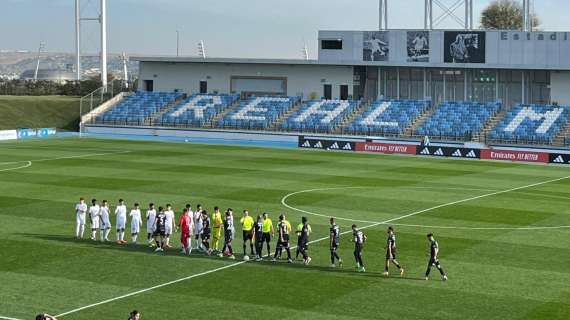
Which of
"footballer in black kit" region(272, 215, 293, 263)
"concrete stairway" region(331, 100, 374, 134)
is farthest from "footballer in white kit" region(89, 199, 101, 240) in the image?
"concrete stairway" region(331, 100, 374, 134)

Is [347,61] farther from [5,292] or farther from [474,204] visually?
[5,292]

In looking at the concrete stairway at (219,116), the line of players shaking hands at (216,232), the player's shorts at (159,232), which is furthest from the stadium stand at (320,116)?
the player's shorts at (159,232)

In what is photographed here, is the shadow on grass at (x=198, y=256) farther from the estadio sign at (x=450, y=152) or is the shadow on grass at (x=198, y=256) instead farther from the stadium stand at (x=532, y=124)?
the stadium stand at (x=532, y=124)

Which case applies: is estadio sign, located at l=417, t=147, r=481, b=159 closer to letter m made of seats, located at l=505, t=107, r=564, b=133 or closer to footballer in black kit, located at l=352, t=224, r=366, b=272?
letter m made of seats, located at l=505, t=107, r=564, b=133

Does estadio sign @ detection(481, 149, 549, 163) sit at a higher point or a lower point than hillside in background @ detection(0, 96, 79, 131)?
lower

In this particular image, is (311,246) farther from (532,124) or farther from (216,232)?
(532,124)

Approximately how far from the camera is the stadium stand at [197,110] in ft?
301

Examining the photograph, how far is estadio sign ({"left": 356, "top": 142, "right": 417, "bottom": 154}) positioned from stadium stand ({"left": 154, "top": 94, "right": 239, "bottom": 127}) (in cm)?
2203

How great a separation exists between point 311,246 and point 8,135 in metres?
57.0

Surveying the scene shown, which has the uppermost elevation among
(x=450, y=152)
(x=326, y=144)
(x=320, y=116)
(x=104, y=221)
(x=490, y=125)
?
(x=320, y=116)

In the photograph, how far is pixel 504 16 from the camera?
506 ft

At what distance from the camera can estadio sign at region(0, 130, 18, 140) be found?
83.1m

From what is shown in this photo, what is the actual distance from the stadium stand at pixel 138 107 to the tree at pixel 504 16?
73528 millimetres

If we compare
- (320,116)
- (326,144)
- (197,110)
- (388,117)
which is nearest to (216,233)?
(326,144)
